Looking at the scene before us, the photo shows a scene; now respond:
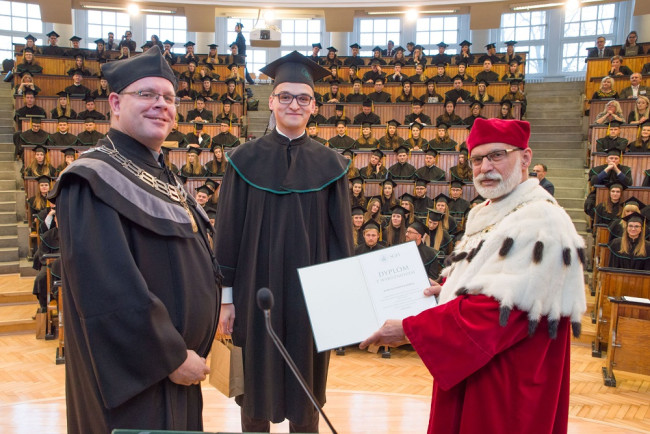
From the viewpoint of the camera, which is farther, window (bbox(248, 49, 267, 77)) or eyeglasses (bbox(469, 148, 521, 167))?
window (bbox(248, 49, 267, 77))

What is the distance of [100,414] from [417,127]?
999 centimetres

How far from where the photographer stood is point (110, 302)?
1.57 meters

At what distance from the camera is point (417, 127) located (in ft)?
36.1

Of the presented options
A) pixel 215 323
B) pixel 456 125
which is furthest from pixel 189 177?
pixel 215 323

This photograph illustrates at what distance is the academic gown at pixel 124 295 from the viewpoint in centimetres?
157

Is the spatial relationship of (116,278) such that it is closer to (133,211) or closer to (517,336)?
(133,211)

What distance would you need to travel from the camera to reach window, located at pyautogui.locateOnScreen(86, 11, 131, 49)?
1823cm

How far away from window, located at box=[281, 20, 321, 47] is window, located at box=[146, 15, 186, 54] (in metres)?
3.52

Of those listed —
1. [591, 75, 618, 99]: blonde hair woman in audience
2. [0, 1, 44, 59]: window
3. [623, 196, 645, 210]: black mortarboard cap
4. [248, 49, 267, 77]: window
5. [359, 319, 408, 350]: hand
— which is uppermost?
[0, 1, 44, 59]: window

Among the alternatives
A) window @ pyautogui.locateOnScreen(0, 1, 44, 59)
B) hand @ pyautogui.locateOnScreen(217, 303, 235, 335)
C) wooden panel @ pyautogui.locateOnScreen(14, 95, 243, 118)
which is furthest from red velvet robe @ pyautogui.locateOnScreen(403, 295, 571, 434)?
window @ pyautogui.locateOnScreen(0, 1, 44, 59)

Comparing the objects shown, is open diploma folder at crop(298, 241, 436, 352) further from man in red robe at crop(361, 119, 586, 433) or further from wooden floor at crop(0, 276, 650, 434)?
wooden floor at crop(0, 276, 650, 434)

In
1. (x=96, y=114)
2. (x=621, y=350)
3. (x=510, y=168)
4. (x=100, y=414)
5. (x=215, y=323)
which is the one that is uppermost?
(x=96, y=114)

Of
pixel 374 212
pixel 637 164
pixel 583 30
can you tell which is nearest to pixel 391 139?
pixel 374 212

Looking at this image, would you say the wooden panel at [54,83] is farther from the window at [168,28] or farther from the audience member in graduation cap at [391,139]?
the audience member in graduation cap at [391,139]
